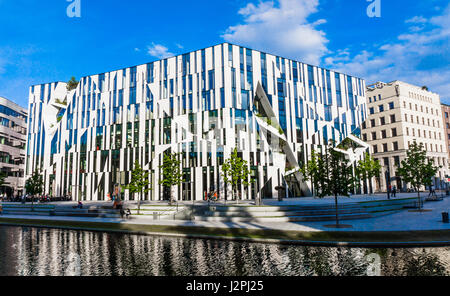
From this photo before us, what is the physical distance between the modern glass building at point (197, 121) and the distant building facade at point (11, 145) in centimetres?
1701

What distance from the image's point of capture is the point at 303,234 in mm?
15812

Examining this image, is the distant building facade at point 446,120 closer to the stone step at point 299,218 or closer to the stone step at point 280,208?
the stone step at point 280,208

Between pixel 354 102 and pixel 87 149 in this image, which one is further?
pixel 354 102

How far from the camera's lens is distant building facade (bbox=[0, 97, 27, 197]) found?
72875mm

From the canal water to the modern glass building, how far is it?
2981 cm

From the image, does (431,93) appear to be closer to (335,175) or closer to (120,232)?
(335,175)

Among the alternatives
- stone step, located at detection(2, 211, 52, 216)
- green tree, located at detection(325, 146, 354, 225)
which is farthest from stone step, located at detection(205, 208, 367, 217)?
stone step, located at detection(2, 211, 52, 216)

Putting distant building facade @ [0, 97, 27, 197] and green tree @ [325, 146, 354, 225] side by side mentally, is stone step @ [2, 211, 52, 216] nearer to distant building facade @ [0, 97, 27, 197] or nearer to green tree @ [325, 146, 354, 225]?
green tree @ [325, 146, 354, 225]

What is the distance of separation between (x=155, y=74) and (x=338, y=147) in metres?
38.2

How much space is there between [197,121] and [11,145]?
197 feet

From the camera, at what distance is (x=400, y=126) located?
238 feet

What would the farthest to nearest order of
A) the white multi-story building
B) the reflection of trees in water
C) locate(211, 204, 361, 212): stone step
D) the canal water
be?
the white multi-story building < locate(211, 204, 361, 212): stone step < the canal water < the reflection of trees in water
